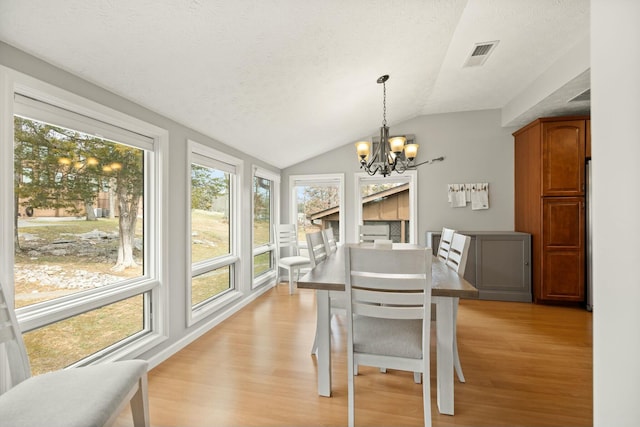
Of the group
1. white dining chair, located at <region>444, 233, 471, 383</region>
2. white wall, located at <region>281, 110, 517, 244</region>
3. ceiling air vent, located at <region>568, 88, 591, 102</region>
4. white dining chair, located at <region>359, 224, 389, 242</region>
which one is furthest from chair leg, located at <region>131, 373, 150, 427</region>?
ceiling air vent, located at <region>568, 88, 591, 102</region>

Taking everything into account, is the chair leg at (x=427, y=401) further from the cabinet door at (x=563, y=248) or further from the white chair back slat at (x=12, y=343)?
the cabinet door at (x=563, y=248)

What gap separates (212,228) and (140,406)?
2010 mm

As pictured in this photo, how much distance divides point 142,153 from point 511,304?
4435 mm

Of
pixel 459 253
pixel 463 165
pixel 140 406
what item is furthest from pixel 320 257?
pixel 463 165

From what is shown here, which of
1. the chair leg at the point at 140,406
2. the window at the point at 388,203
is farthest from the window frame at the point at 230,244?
the window at the point at 388,203

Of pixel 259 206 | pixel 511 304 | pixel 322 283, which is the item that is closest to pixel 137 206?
pixel 322 283

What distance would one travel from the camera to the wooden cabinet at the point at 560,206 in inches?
134

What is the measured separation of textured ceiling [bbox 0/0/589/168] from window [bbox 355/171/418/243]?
133cm

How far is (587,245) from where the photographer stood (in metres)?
3.37

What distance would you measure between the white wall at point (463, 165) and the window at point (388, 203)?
0.21 meters

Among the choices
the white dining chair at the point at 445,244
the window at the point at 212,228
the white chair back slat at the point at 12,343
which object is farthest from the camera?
the window at the point at 212,228

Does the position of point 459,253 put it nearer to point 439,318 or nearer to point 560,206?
point 439,318

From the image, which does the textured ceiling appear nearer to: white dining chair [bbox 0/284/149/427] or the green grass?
the green grass

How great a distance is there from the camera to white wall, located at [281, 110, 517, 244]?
13.8ft
